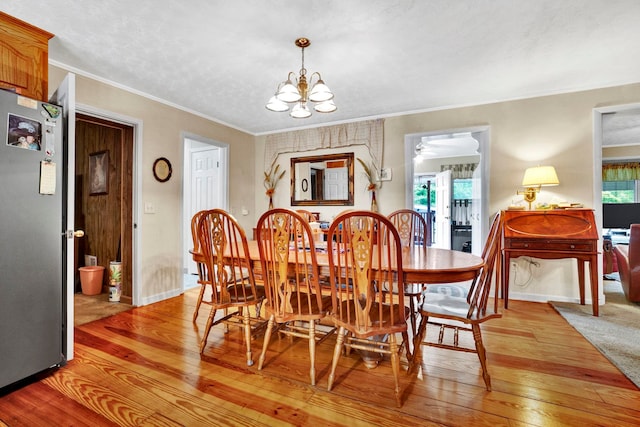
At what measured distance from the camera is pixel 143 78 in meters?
3.01

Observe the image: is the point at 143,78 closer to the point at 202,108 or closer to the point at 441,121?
the point at 202,108

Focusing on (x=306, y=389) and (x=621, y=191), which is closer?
(x=306, y=389)

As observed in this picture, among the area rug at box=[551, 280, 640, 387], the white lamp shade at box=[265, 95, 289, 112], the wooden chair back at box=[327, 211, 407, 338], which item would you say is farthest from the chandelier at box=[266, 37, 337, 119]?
the area rug at box=[551, 280, 640, 387]

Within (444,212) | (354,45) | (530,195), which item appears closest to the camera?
(354,45)

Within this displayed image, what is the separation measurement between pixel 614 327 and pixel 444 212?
3.78 metres

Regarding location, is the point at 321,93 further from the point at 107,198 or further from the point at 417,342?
the point at 107,198

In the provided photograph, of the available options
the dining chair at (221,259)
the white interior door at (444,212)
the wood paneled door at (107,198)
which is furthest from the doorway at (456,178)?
the wood paneled door at (107,198)

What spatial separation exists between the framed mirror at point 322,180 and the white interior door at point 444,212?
9.06 ft

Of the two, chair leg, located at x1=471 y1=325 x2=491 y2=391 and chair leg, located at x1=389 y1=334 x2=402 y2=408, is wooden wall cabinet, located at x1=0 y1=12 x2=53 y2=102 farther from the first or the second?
chair leg, located at x1=471 y1=325 x2=491 y2=391

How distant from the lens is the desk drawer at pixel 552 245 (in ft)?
9.50

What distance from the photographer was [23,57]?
77.5 inches

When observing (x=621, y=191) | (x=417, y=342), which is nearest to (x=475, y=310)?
(x=417, y=342)

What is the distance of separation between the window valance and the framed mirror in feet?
0.59

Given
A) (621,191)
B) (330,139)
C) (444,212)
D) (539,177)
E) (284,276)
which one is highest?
(330,139)
